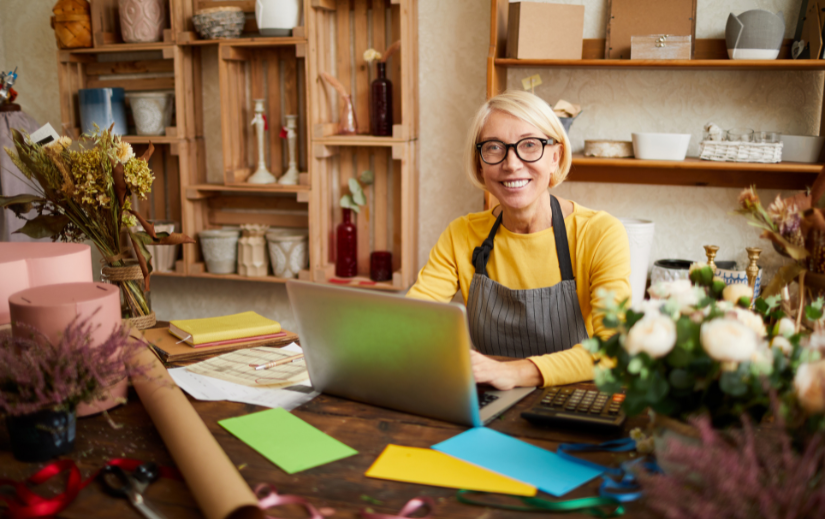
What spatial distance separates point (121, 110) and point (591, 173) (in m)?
2.25

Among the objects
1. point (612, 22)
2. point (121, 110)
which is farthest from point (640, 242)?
point (121, 110)

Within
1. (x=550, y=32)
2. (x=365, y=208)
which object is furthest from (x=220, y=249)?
(x=550, y=32)

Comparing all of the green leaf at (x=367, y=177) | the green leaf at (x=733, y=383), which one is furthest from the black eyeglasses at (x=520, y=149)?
the green leaf at (x=367, y=177)

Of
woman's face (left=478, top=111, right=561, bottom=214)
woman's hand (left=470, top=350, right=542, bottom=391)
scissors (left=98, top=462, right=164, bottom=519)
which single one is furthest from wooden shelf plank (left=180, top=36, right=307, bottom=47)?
scissors (left=98, top=462, right=164, bottom=519)

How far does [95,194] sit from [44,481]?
81cm

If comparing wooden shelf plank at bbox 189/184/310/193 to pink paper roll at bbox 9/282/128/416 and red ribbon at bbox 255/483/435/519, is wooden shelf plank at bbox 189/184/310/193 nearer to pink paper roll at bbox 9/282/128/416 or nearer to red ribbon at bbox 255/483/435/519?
pink paper roll at bbox 9/282/128/416

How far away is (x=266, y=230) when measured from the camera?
317cm

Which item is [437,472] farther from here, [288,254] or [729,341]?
[288,254]

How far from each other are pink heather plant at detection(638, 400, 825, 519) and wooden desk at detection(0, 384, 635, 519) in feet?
0.65

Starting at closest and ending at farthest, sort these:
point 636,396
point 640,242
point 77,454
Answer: point 636,396 → point 77,454 → point 640,242

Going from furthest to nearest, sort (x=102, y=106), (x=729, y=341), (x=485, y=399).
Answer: (x=102, y=106) < (x=485, y=399) < (x=729, y=341)

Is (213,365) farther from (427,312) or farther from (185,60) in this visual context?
(185,60)

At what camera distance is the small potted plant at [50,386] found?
Answer: 3.08 ft

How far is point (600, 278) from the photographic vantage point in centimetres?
162
